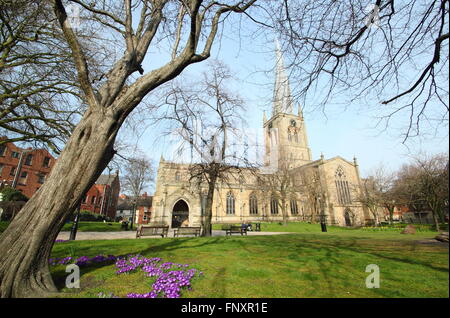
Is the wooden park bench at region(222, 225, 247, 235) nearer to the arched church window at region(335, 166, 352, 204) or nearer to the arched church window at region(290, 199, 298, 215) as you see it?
the arched church window at region(290, 199, 298, 215)

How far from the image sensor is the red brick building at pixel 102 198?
42594 mm

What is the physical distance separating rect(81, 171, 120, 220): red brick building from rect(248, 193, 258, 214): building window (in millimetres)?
28151

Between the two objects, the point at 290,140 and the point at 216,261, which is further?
the point at 290,140

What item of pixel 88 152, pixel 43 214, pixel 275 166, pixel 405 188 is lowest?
pixel 43 214

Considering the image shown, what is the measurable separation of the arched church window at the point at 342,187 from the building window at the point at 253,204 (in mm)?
17320

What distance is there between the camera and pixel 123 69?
4402 mm

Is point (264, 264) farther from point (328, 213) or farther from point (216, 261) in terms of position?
point (328, 213)

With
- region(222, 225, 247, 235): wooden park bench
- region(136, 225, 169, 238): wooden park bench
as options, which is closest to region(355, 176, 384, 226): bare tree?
region(222, 225, 247, 235): wooden park bench

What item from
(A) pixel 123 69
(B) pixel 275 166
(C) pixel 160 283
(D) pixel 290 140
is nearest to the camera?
(C) pixel 160 283

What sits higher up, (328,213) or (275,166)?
(275,166)

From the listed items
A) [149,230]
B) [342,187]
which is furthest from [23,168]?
[342,187]

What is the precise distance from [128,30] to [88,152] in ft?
11.0

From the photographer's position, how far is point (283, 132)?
2023 inches
